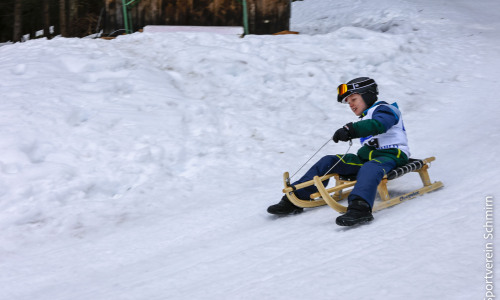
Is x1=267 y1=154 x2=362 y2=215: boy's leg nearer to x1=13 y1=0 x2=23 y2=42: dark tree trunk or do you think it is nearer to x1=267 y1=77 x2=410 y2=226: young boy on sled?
x1=267 y1=77 x2=410 y2=226: young boy on sled

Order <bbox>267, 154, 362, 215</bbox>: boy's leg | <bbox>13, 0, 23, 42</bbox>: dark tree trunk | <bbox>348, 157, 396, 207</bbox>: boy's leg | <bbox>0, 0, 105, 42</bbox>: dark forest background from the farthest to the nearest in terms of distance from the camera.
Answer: <bbox>0, 0, 105, 42</bbox>: dark forest background, <bbox>13, 0, 23, 42</bbox>: dark tree trunk, <bbox>267, 154, 362, 215</bbox>: boy's leg, <bbox>348, 157, 396, 207</bbox>: boy's leg

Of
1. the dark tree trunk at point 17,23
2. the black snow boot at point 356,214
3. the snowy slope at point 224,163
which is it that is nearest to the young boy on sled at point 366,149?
the black snow boot at point 356,214

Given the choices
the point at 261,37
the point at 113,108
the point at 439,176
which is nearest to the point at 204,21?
the point at 261,37

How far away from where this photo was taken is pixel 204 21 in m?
9.95

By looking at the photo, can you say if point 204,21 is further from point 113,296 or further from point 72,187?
point 113,296

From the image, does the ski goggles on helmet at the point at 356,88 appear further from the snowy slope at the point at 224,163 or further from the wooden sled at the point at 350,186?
the snowy slope at the point at 224,163

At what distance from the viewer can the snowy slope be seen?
3438 mm

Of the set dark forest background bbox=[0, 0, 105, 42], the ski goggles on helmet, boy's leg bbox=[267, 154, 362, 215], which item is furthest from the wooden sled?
dark forest background bbox=[0, 0, 105, 42]

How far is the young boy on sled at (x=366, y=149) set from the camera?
4211mm

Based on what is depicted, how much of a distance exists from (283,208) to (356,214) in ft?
2.92

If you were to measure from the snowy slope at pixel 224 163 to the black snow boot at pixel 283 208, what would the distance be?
93 millimetres

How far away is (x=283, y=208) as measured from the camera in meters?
4.79

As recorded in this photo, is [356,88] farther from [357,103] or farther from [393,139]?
[393,139]

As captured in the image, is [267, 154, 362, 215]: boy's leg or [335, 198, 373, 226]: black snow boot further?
[267, 154, 362, 215]: boy's leg
